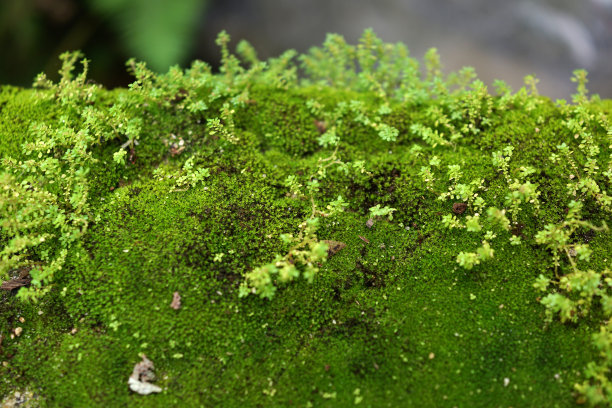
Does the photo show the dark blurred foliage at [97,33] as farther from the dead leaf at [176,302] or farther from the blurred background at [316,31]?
the dead leaf at [176,302]

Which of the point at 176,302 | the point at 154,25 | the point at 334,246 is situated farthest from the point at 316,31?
the point at 176,302

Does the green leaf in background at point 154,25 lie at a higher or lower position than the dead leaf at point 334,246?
higher

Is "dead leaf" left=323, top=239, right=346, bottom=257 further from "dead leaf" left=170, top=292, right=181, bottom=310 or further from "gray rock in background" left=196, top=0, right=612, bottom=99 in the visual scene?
"gray rock in background" left=196, top=0, right=612, bottom=99

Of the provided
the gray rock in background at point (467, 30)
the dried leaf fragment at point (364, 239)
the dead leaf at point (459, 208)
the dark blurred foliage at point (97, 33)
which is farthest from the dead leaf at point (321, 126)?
the gray rock in background at point (467, 30)

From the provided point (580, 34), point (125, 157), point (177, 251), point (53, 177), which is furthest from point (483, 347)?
point (580, 34)

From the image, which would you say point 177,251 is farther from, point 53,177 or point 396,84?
point 396,84

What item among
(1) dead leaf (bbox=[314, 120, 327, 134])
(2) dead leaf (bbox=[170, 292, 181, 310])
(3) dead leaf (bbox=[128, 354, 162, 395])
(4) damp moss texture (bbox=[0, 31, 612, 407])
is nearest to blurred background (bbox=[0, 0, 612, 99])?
(4) damp moss texture (bbox=[0, 31, 612, 407])

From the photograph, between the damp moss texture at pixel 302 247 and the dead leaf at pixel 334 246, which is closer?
the damp moss texture at pixel 302 247
